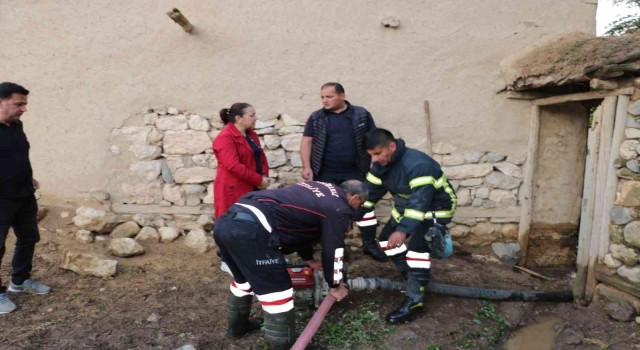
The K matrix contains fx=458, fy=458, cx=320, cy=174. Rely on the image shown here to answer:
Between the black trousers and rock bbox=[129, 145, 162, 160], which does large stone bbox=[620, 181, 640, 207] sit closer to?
rock bbox=[129, 145, 162, 160]

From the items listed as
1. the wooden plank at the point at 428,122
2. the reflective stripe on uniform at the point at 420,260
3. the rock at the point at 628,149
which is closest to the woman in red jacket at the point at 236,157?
the reflective stripe on uniform at the point at 420,260

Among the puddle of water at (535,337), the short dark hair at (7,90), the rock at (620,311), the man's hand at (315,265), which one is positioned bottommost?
the puddle of water at (535,337)

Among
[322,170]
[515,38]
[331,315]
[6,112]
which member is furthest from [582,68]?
[6,112]

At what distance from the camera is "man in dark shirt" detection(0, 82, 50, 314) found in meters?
3.70

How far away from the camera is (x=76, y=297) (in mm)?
4277

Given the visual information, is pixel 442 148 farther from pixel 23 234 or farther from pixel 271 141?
pixel 23 234

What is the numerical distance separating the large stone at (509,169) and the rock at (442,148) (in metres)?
0.59

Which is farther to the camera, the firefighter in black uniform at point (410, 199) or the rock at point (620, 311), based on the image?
the rock at point (620, 311)

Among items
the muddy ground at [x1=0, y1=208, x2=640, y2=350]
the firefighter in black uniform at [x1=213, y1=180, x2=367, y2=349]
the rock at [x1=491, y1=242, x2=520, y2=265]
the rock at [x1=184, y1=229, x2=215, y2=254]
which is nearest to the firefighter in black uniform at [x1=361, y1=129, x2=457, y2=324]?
the muddy ground at [x1=0, y1=208, x2=640, y2=350]

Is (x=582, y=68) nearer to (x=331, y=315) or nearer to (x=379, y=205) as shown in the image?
(x=379, y=205)

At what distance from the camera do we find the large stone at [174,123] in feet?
18.0

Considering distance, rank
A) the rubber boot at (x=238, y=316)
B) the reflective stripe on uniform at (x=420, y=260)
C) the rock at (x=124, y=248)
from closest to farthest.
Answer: the rubber boot at (x=238, y=316)
the reflective stripe on uniform at (x=420, y=260)
the rock at (x=124, y=248)

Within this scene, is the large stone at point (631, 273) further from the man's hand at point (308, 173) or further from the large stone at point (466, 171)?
the man's hand at point (308, 173)

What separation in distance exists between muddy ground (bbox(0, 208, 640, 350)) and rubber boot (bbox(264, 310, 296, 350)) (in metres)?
0.36
